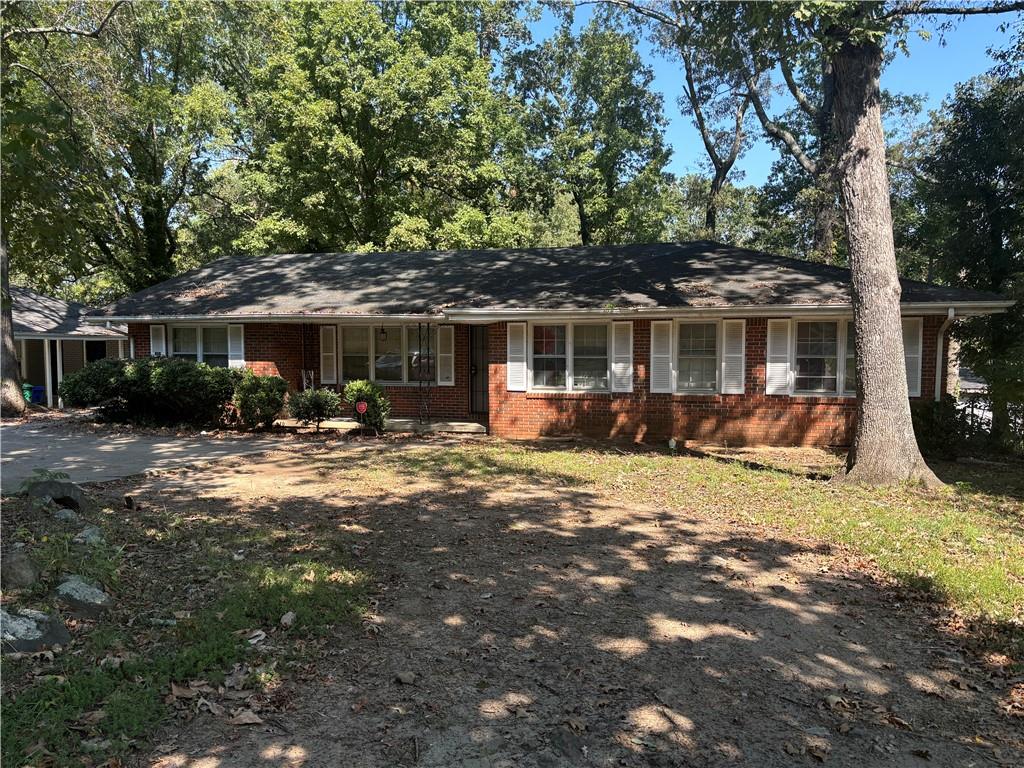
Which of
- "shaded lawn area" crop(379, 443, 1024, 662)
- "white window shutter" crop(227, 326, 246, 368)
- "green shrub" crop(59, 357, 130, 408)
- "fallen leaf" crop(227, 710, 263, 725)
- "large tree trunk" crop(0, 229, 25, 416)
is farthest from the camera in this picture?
"large tree trunk" crop(0, 229, 25, 416)

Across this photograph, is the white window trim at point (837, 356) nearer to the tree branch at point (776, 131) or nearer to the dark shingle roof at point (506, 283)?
the dark shingle roof at point (506, 283)

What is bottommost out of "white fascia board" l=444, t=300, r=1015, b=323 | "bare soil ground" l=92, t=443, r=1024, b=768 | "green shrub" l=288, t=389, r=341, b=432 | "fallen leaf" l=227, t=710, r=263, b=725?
"bare soil ground" l=92, t=443, r=1024, b=768

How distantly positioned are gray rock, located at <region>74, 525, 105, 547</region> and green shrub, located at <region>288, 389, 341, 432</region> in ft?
24.6

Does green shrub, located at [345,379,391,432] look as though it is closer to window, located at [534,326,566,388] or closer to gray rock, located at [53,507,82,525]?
window, located at [534,326,566,388]

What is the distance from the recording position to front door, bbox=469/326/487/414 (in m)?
15.3

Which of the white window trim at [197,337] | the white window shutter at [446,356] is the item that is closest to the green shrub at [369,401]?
the white window shutter at [446,356]

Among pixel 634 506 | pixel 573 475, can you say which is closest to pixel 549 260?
pixel 573 475

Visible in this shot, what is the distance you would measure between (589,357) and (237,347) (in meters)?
8.27

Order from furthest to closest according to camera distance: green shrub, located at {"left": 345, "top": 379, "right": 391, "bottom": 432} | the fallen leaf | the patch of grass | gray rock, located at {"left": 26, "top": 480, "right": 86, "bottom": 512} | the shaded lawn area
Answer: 1. green shrub, located at {"left": 345, "top": 379, "right": 391, "bottom": 432}
2. gray rock, located at {"left": 26, "top": 480, "right": 86, "bottom": 512}
3. the shaded lawn area
4. the fallen leaf
5. the patch of grass

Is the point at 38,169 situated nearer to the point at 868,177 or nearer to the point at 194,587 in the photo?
the point at 194,587

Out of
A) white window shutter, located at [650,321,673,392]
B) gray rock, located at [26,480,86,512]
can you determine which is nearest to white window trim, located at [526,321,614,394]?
white window shutter, located at [650,321,673,392]

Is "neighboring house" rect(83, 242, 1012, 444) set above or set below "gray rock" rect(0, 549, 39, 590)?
above

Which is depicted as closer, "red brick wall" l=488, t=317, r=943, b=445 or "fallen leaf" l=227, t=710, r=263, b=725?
"fallen leaf" l=227, t=710, r=263, b=725

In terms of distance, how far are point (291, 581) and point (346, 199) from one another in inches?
818
